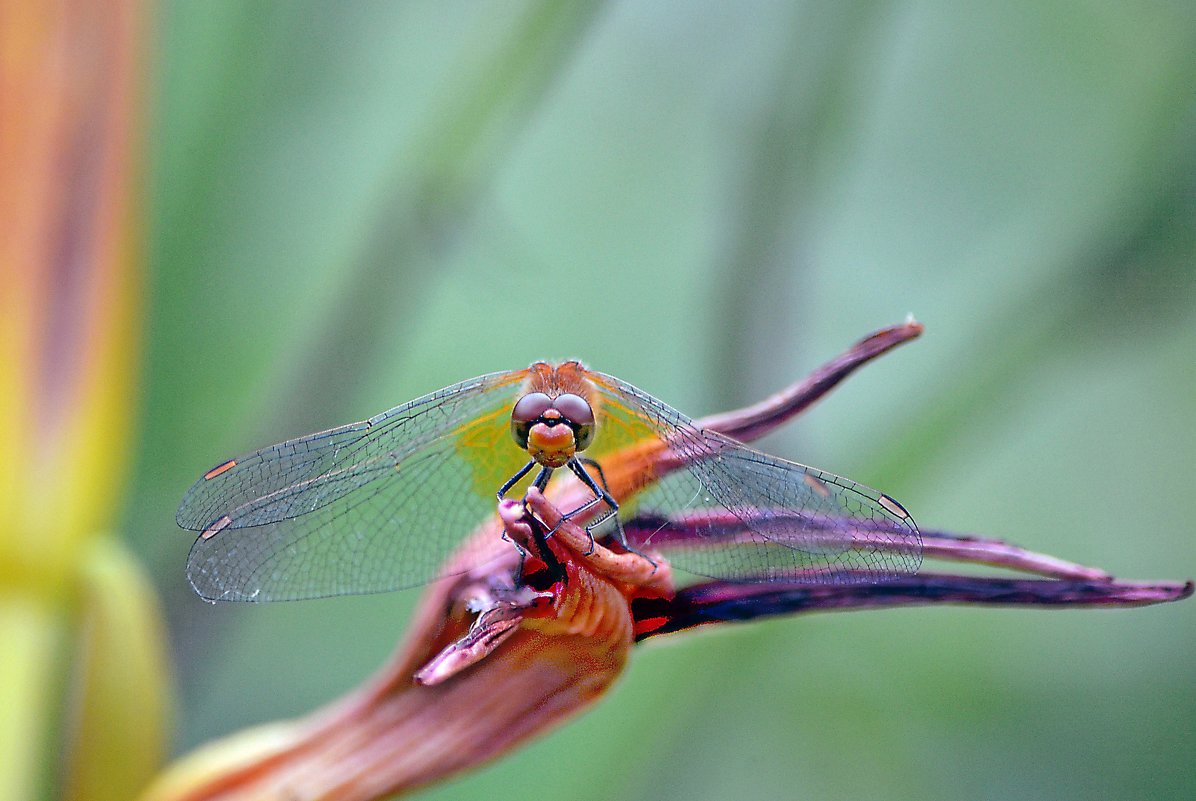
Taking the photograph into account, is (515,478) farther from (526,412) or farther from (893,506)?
(893,506)

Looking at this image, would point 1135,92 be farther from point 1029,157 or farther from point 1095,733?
point 1095,733

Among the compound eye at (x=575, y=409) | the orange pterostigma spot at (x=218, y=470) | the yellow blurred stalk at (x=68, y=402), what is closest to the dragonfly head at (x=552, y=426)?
the compound eye at (x=575, y=409)

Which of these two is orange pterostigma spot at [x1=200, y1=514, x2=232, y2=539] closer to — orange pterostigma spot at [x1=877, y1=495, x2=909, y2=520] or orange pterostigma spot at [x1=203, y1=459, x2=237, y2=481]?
orange pterostigma spot at [x1=203, y1=459, x2=237, y2=481]

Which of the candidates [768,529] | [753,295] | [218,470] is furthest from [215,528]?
[753,295]

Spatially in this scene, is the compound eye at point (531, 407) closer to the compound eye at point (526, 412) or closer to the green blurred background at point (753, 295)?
the compound eye at point (526, 412)

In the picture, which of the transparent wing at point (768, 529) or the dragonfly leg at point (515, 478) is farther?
the dragonfly leg at point (515, 478)

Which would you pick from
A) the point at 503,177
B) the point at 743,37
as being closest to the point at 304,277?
the point at 503,177

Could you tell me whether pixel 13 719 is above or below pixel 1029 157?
below
